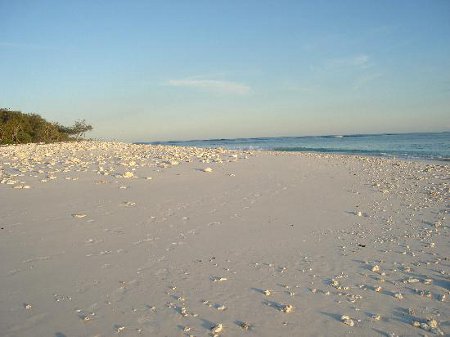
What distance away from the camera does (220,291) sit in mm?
4090

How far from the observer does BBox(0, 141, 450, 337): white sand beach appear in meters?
3.54

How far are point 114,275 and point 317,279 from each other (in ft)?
7.85

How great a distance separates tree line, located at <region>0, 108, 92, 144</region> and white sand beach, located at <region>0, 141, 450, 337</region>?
1854cm

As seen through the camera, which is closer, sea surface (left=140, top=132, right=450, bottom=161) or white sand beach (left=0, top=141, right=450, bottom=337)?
white sand beach (left=0, top=141, right=450, bottom=337)

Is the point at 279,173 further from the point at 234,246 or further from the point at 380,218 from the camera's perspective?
the point at 234,246

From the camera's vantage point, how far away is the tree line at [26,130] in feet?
84.3

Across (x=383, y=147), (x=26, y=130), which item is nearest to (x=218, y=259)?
(x=26, y=130)

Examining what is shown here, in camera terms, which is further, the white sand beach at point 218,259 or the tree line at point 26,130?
the tree line at point 26,130

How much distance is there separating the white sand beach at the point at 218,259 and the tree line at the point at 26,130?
18537 millimetres

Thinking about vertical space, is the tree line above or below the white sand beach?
above

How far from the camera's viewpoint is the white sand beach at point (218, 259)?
11.6 ft

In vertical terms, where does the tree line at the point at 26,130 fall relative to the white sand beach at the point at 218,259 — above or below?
above

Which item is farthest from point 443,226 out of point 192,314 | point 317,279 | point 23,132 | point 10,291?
point 23,132

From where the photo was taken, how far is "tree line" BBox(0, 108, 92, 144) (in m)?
25.7
